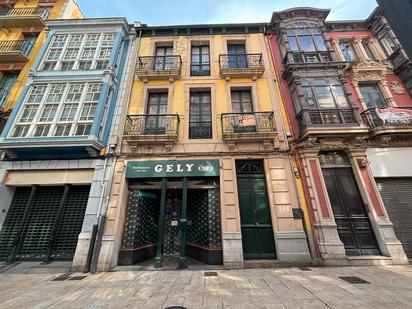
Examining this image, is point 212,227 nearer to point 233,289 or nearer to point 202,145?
point 233,289

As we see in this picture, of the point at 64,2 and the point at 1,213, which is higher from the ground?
the point at 64,2

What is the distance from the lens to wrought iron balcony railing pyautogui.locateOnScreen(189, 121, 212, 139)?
8.81 metres

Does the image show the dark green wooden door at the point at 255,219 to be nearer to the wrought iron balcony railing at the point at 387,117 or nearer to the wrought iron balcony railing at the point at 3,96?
the wrought iron balcony railing at the point at 387,117

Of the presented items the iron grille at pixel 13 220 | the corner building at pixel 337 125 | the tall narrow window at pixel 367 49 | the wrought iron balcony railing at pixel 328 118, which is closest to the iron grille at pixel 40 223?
the iron grille at pixel 13 220

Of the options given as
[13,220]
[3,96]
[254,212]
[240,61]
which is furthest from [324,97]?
[3,96]

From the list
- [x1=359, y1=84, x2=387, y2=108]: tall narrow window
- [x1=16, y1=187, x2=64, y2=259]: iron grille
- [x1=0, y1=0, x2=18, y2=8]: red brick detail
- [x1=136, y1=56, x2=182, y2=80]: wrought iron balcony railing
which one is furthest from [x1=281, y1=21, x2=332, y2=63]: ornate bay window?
[x1=0, y1=0, x2=18, y2=8]: red brick detail

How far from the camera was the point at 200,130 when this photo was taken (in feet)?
29.3

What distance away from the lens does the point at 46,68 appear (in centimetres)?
955

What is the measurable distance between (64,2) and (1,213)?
14.2 m

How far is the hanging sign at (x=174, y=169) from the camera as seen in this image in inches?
309

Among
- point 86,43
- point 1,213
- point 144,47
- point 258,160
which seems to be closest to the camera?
point 1,213

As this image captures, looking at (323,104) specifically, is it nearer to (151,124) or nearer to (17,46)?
(151,124)

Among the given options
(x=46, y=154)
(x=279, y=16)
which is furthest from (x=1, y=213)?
(x=279, y=16)

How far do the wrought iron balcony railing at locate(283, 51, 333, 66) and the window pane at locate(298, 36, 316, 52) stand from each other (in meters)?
0.46
